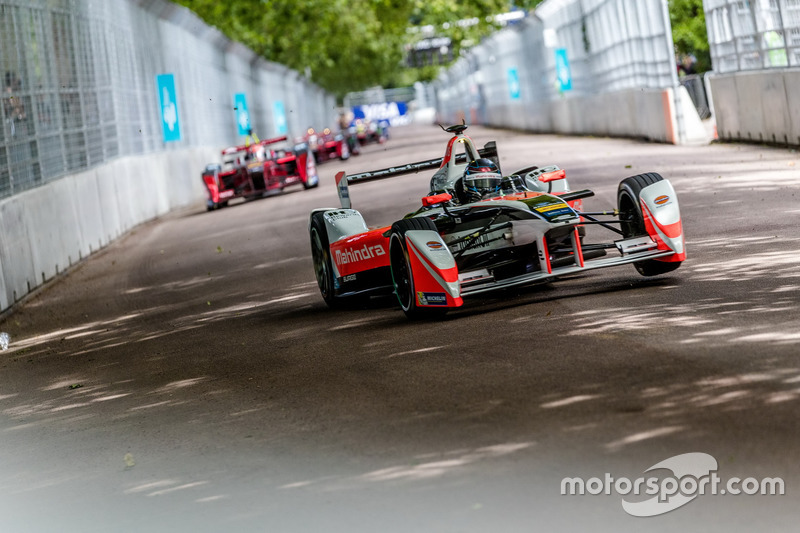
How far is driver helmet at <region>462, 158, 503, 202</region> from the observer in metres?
9.46

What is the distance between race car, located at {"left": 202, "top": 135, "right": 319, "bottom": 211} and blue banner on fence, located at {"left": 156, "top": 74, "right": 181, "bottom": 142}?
2.58 metres

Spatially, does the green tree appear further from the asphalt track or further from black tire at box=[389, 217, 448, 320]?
black tire at box=[389, 217, 448, 320]

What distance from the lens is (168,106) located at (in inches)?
1157

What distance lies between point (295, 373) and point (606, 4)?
2619cm

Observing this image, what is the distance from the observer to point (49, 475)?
6.16m

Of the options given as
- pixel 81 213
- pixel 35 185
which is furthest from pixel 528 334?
pixel 81 213

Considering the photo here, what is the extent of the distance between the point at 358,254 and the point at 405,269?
1167 mm

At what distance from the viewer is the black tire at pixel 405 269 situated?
855 centimetres

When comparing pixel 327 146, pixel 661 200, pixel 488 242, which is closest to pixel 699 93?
pixel 327 146

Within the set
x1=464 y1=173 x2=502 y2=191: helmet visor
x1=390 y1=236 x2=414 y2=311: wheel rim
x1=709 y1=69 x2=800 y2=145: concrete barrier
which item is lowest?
x1=390 y1=236 x2=414 y2=311: wheel rim

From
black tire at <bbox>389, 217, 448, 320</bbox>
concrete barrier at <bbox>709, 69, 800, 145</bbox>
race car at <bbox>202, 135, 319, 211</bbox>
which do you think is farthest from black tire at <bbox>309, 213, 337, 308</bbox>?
race car at <bbox>202, 135, 319, 211</bbox>

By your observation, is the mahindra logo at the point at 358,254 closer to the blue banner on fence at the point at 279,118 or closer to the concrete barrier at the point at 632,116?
the concrete barrier at the point at 632,116

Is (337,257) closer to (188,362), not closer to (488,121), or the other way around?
(188,362)

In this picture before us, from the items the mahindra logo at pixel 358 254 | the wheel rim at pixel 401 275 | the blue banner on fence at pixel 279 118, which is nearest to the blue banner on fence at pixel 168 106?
the mahindra logo at pixel 358 254
